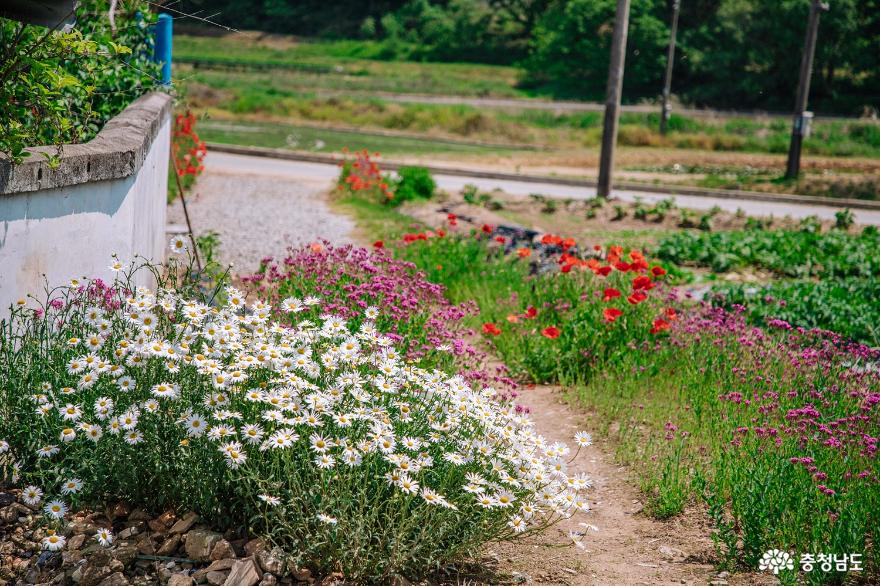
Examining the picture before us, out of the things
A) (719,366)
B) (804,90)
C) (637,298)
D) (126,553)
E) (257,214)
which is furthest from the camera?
(804,90)

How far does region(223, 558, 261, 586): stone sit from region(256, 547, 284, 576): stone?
0.04 m

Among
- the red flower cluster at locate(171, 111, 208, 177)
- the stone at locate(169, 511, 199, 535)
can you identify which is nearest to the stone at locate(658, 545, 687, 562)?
the stone at locate(169, 511, 199, 535)

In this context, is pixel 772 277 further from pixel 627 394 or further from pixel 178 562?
pixel 178 562

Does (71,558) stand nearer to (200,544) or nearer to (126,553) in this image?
(126,553)

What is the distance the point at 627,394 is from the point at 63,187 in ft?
11.8

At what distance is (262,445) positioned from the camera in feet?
10.8

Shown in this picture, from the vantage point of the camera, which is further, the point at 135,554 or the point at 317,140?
the point at 317,140

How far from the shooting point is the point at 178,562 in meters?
3.40

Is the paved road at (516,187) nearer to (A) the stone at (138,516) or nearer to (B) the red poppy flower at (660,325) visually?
(B) the red poppy flower at (660,325)

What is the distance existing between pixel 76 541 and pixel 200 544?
1.51 feet

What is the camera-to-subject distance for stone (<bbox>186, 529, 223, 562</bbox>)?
3.38 meters

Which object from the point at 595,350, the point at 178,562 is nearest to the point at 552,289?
the point at 595,350

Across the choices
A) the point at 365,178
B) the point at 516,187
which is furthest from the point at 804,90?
the point at 365,178

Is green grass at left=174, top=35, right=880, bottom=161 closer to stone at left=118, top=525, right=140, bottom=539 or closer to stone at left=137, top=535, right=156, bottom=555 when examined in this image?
stone at left=118, top=525, right=140, bottom=539
